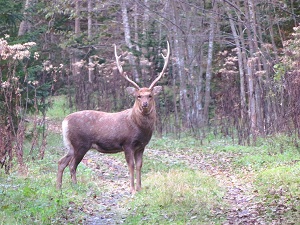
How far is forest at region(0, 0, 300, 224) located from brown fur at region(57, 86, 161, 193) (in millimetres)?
1122

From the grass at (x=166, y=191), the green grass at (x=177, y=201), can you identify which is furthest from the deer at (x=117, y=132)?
the green grass at (x=177, y=201)

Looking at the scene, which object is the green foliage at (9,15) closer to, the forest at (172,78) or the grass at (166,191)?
the forest at (172,78)

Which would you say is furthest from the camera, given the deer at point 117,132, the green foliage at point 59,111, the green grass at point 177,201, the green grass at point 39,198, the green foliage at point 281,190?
the green foliage at point 59,111

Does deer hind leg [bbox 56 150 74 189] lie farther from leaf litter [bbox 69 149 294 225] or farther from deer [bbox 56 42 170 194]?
leaf litter [bbox 69 149 294 225]

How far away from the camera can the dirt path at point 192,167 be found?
28.2ft

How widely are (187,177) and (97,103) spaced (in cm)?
1164

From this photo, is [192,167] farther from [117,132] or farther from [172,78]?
[172,78]

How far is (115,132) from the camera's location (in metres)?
11.2

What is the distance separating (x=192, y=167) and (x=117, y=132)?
116 inches

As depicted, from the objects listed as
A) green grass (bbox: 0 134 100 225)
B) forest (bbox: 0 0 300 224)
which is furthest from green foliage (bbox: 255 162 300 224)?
green grass (bbox: 0 134 100 225)

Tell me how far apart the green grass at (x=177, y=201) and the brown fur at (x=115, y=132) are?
2.21 ft

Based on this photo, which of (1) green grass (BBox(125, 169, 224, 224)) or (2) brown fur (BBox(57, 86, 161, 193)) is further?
(2) brown fur (BBox(57, 86, 161, 193))

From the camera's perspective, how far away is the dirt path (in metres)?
8.61

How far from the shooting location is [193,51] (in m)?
21.8
